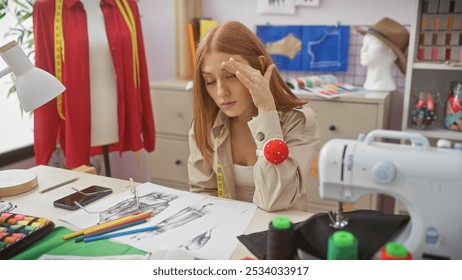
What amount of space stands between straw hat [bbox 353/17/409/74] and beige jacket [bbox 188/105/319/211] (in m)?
1.05

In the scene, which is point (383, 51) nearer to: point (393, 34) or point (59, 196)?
point (393, 34)

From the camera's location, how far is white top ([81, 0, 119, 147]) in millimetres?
2014

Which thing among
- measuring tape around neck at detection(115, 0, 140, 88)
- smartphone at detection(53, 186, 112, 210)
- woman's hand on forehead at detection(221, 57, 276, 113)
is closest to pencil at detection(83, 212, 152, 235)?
smartphone at detection(53, 186, 112, 210)

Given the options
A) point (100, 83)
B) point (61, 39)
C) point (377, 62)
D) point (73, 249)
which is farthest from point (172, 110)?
point (73, 249)

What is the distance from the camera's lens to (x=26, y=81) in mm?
1077

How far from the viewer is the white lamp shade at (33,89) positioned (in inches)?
42.3

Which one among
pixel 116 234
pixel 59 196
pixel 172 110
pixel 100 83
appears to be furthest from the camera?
pixel 172 110

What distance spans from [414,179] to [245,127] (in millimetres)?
756

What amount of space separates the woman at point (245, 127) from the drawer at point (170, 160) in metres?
1.20

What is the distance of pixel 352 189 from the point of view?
832mm

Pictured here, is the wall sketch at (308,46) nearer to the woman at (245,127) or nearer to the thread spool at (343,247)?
the woman at (245,127)

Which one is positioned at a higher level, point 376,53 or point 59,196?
point 376,53

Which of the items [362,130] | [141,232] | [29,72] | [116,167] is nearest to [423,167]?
[141,232]
